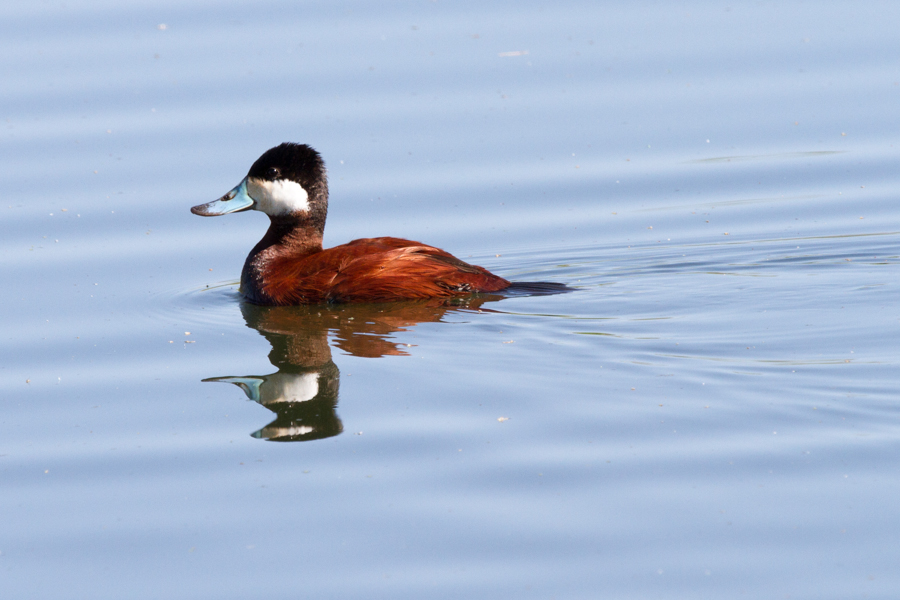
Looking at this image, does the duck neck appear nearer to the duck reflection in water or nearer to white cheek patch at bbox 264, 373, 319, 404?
the duck reflection in water

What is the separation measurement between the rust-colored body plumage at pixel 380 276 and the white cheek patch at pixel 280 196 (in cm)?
59

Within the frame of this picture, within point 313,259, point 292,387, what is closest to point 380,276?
point 313,259

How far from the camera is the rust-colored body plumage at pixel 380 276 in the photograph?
7812 millimetres

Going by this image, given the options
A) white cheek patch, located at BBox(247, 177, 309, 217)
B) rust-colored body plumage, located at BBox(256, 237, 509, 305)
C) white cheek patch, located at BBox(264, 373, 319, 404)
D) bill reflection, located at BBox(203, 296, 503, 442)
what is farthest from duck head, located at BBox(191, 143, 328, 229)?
white cheek patch, located at BBox(264, 373, 319, 404)

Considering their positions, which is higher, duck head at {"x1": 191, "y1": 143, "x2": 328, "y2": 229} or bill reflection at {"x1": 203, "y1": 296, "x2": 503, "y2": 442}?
duck head at {"x1": 191, "y1": 143, "x2": 328, "y2": 229}

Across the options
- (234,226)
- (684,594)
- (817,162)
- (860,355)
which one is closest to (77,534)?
(684,594)

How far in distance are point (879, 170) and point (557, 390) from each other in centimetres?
515

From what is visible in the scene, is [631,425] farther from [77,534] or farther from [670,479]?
[77,534]

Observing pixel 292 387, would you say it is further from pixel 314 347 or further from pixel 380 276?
pixel 380 276

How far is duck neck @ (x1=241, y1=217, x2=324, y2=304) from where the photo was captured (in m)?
8.30

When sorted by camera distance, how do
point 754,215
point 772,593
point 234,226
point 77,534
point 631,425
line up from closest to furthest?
1. point 772,593
2. point 77,534
3. point 631,425
4. point 754,215
5. point 234,226

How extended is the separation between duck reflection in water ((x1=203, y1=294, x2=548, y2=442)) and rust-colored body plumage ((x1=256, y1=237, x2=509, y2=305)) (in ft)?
0.22

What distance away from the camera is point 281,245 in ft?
27.8

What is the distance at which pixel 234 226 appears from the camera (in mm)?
10141
